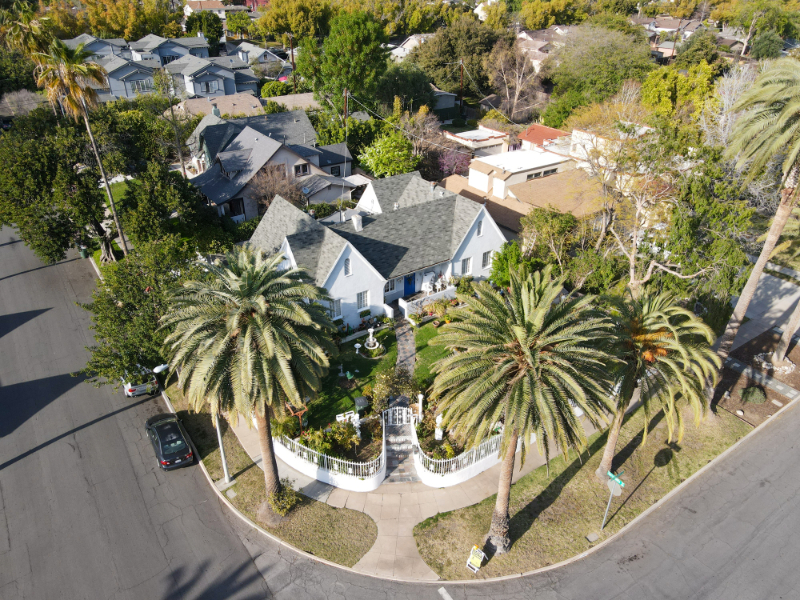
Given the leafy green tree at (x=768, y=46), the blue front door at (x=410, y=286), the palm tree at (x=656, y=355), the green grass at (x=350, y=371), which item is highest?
the leafy green tree at (x=768, y=46)

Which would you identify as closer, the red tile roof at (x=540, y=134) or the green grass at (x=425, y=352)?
the green grass at (x=425, y=352)

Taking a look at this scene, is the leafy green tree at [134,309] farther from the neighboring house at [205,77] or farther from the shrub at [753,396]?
the neighboring house at [205,77]

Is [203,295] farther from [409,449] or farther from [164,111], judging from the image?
[164,111]

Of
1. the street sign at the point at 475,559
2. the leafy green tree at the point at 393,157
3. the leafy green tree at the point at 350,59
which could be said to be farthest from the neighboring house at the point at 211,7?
the street sign at the point at 475,559

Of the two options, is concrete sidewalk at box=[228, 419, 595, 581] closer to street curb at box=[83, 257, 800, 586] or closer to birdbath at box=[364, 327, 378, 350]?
street curb at box=[83, 257, 800, 586]

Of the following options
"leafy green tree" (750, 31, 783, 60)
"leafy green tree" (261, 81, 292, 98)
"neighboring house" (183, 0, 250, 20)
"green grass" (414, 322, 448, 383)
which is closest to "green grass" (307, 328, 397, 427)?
"green grass" (414, 322, 448, 383)

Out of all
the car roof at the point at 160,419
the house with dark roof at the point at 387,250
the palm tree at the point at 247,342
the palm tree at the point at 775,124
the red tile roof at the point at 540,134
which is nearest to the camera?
the palm tree at the point at 247,342
